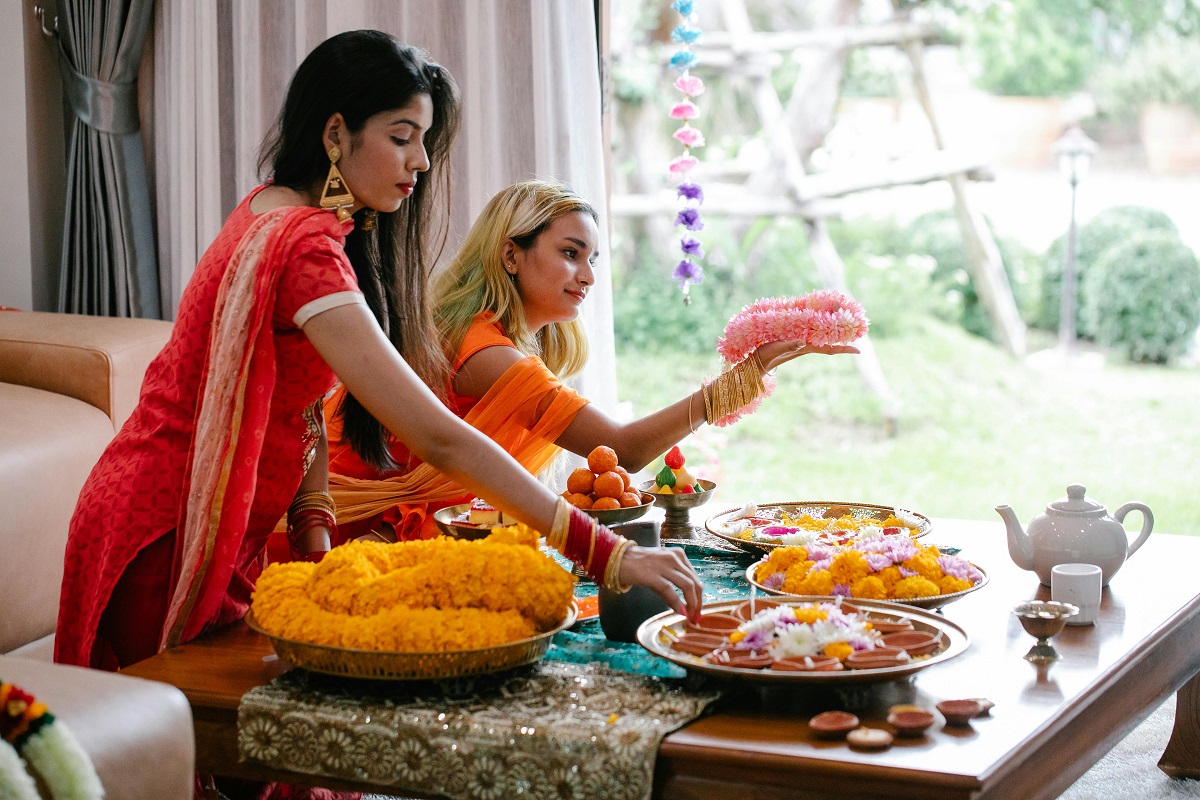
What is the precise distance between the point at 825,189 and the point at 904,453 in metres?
1.56

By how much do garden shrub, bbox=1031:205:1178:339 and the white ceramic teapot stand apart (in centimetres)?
644

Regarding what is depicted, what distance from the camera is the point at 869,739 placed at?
44.3 inches

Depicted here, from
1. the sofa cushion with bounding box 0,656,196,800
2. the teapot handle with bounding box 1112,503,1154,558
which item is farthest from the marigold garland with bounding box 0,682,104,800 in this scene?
the teapot handle with bounding box 1112,503,1154,558

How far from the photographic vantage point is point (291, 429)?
1.77m

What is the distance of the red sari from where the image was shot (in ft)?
5.26

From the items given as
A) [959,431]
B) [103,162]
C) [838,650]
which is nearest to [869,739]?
[838,650]

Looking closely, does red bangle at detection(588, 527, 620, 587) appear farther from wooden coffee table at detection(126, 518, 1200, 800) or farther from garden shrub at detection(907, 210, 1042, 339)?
garden shrub at detection(907, 210, 1042, 339)

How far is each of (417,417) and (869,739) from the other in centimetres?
69

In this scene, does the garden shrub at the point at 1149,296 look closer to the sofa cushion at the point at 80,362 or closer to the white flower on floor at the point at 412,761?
the sofa cushion at the point at 80,362

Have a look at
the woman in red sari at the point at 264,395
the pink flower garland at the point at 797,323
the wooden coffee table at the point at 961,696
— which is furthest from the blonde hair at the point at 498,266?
the wooden coffee table at the point at 961,696

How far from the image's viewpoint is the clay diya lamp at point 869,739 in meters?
1.12

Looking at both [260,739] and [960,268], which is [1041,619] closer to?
[260,739]

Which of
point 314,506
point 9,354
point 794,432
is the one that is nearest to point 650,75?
point 794,432

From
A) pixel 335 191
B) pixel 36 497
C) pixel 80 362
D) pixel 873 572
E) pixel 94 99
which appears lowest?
pixel 36 497
